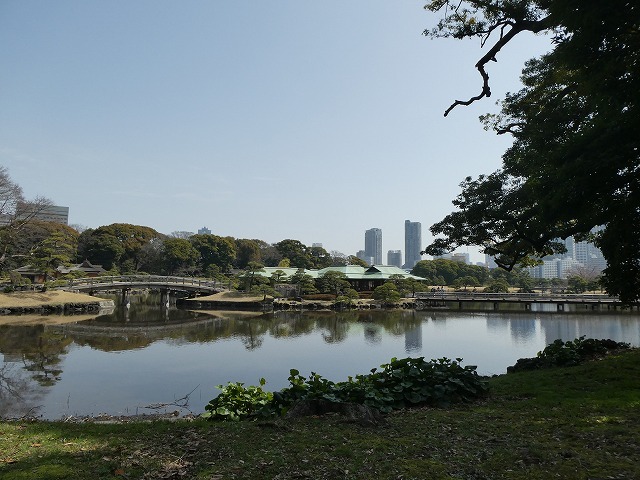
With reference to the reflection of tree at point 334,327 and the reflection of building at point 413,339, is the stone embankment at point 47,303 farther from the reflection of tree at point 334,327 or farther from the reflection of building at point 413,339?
the reflection of building at point 413,339

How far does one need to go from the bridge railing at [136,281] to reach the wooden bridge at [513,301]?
18.5 m

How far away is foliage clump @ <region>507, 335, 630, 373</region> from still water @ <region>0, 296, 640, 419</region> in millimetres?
3537

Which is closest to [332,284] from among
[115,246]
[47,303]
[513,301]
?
[513,301]

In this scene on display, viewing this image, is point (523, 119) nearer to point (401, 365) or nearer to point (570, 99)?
point (570, 99)

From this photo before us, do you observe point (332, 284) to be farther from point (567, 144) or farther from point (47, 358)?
point (567, 144)

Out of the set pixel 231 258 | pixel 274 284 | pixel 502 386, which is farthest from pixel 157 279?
pixel 502 386

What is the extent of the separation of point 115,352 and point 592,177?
51.5ft

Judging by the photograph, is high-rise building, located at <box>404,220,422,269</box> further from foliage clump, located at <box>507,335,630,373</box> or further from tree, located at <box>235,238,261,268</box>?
foliage clump, located at <box>507,335,630,373</box>

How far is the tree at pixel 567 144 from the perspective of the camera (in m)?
4.77

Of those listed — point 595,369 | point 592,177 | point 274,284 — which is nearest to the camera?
point 592,177

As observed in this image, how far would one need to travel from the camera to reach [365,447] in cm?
370

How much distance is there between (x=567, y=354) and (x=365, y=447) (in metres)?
6.31

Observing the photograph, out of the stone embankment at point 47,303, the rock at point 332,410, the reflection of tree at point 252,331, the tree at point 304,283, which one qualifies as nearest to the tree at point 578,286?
the tree at point 304,283

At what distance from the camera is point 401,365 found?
626 cm
